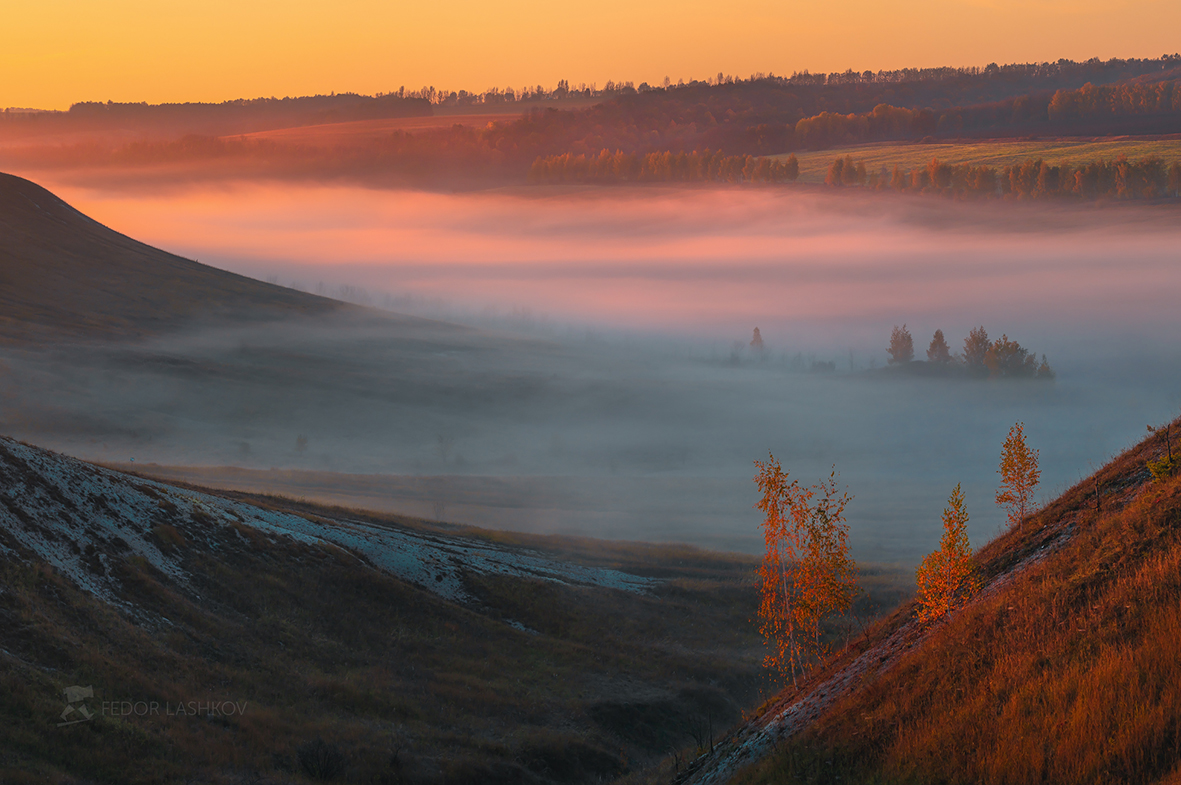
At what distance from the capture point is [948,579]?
29047 mm

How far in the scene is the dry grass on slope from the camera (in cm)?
1705

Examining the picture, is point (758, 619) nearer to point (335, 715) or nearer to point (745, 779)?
point (335, 715)

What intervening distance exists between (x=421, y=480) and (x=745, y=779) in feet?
545

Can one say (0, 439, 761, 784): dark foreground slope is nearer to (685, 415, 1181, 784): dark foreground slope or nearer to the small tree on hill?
(685, 415, 1181, 784): dark foreground slope

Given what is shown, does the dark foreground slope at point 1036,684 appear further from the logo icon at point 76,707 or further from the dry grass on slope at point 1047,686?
the logo icon at point 76,707

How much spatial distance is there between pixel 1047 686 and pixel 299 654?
122ft

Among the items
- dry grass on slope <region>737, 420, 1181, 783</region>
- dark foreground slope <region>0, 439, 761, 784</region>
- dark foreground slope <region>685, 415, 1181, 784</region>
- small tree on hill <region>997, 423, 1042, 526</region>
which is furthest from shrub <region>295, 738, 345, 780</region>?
Answer: small tree on hill <region>997, 423, 1042, 526</region>

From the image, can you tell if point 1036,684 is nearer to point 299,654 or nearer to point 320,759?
point 320,759

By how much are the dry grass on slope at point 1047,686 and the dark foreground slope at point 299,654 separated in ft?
67.4

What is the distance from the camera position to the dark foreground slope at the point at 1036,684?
17.2m

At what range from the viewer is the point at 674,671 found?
2338 inches

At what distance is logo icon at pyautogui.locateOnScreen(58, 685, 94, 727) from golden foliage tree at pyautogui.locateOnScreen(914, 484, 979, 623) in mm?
29195

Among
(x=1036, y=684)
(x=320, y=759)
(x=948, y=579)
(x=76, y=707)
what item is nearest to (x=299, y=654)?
(x=320, y=759)

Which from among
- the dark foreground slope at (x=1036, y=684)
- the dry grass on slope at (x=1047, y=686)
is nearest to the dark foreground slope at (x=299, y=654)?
the dark foreground slope at (x=1036, y=684)
